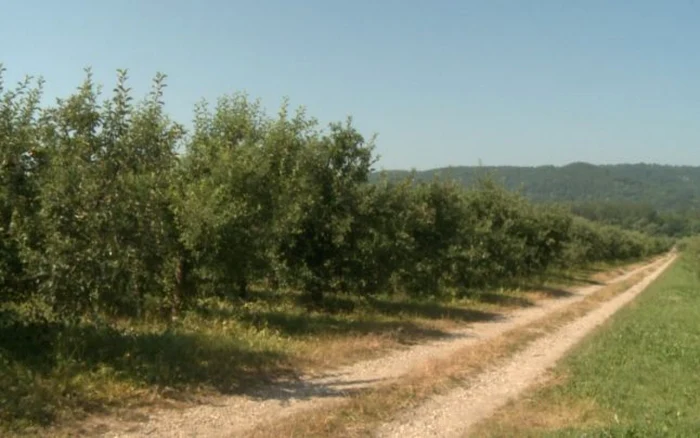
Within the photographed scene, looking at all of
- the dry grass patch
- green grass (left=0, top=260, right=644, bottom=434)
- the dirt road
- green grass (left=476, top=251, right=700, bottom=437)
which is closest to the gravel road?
the dirt road

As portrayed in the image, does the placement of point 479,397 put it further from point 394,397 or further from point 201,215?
point 201,215

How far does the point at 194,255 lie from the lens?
14.7m

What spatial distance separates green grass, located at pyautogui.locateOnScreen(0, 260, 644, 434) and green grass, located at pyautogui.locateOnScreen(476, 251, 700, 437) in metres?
4.07

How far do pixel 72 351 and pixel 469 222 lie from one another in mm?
22755

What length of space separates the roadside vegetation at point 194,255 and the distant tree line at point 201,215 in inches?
1.5

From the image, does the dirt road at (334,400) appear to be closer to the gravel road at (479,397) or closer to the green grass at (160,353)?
the gravel road at (479,397)

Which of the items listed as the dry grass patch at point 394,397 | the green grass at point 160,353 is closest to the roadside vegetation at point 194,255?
the green grass at point 160,353

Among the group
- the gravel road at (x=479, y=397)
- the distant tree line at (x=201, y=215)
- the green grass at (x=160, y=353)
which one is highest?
the distant tree line at (x=201, y=215)

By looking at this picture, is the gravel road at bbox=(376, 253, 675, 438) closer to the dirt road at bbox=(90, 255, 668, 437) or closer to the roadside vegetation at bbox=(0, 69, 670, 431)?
the dirt road at bbox=(90, 255, 668, 437)

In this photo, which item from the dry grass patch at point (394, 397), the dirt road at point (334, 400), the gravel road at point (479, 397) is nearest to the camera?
the dirt road at point (334, 400)

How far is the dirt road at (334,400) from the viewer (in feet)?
27.8

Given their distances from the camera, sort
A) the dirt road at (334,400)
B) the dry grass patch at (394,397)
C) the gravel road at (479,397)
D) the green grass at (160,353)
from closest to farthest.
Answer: the dirt road at (334,400)
the dry grass patch at (394,397)
the green grass at (160,353)
the gravel road at (479,397)

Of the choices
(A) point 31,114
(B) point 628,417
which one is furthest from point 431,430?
(A) point 31,114

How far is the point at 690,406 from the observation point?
1000 cm
